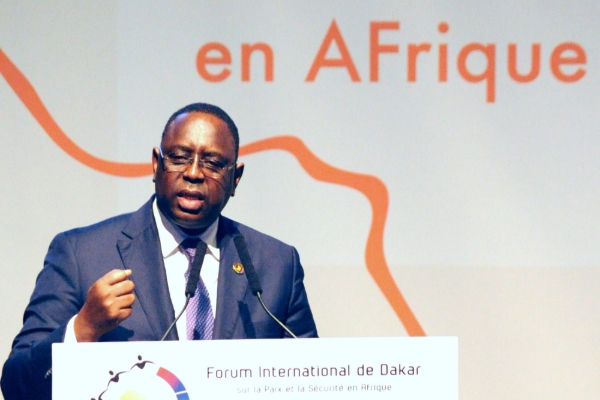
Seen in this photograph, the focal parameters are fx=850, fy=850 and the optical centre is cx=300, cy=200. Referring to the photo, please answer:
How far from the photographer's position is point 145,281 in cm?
233

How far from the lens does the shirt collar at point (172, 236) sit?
2.46m

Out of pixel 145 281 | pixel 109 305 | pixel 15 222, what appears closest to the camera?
pixel 109 305

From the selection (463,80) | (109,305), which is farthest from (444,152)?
(109,305)

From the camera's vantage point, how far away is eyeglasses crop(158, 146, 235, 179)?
7.77ft

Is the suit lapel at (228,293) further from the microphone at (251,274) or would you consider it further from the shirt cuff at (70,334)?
the shirt cuff at (70,334)

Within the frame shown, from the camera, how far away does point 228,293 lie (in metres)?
2.37

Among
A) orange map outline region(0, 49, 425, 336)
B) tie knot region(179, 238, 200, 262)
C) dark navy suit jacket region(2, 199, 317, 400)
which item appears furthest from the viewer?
orange map outline region(0, 49, 425, 336)

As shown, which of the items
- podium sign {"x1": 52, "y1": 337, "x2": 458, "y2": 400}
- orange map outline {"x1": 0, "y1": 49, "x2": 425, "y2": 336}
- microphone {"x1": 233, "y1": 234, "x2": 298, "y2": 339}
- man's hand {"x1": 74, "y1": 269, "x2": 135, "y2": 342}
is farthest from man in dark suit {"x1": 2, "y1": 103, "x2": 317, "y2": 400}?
orange map outline {"x1": 0, "y1": 49, "x2": 425, "y2": 336}

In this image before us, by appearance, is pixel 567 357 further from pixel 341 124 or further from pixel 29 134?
pixel 29 134

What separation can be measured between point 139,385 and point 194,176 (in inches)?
31.2

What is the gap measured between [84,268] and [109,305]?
1.83 feet

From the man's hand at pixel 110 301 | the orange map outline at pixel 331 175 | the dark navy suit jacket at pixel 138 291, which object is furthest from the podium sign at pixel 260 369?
the orange map outline at pixel 331 175

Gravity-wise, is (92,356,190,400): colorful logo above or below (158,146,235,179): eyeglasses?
below

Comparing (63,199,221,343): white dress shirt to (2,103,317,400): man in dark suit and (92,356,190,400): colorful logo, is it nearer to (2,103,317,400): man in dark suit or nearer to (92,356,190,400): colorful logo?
(2,103,317,400): man in dark suit
